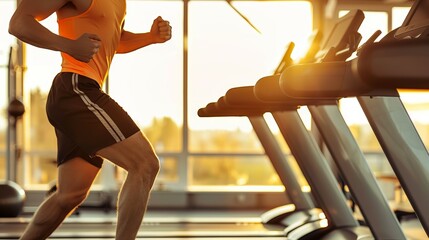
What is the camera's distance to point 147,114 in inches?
263

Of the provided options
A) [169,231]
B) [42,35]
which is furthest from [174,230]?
[42,35]

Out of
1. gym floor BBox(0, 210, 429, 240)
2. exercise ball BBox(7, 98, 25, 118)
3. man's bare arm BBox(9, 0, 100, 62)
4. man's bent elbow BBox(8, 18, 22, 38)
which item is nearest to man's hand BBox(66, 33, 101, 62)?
man's bare arm BBox(9, 0, 100, 62)

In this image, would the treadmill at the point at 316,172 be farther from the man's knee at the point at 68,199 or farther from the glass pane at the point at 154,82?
the glass pane at the point at 154,82

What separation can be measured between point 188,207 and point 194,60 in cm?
147

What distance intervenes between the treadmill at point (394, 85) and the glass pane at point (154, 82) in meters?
4.75

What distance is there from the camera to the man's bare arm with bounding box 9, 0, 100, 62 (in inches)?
72.0

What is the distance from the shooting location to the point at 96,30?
2111 millimetres

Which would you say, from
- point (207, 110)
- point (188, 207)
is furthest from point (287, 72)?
point (188, 207)

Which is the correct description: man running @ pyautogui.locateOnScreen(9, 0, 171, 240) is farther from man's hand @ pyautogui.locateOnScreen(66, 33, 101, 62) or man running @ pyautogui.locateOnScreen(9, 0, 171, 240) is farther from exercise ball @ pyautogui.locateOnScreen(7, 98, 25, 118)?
exercise ball @ pyautogui.locateOnScreen(7, 98, 25, 118)

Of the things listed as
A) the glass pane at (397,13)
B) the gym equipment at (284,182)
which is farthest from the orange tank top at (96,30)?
the glass pane at (397,13)

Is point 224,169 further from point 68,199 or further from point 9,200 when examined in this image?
point 68,199

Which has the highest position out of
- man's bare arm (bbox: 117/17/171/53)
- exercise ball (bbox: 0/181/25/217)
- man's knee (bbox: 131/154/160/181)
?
man's bare arm (bbox: 117/17/171/53)

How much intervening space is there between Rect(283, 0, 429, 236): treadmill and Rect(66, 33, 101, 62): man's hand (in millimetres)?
626

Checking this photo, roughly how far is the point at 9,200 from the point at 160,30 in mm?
2763
